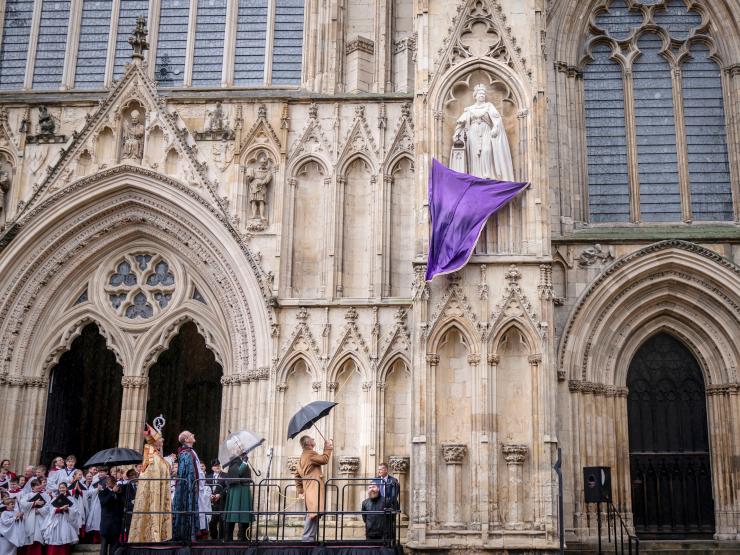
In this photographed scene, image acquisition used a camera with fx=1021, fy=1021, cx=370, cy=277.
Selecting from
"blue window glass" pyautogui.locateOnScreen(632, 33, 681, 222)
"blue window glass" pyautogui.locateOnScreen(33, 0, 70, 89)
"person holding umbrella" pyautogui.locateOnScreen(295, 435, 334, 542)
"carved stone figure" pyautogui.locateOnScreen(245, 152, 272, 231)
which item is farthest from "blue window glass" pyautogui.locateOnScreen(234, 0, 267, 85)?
"person holding umbrella" pyautogui.locateOnScreen(295, 435, 334, 542)

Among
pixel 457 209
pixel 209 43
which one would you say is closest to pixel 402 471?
pixel 457 209

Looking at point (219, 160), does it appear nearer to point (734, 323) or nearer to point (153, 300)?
point (153, 300)

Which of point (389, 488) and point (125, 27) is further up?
point (125, 27)

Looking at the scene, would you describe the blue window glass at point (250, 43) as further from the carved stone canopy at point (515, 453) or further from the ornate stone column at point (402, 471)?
the carved stone canopy at point (515, 453)

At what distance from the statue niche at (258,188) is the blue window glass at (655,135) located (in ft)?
21.1

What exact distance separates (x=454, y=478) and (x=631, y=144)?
7.15 meters

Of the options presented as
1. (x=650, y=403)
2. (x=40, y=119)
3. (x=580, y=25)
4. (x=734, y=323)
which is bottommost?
(x=650, y=403)

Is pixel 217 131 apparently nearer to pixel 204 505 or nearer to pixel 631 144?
pixel 204 505

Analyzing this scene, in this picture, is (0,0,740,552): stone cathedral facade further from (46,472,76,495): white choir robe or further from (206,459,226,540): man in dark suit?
(46,472,76,495): white choir robe

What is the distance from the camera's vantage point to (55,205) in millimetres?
17375

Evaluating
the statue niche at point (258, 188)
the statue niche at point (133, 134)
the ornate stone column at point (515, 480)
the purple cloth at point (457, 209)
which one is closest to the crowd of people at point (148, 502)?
the ornate stone column at point (515, 480)

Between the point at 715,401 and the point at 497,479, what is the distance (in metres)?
4.51

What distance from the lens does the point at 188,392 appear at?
22875 mm

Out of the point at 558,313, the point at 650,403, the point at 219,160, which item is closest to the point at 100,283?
the point at 219,160
